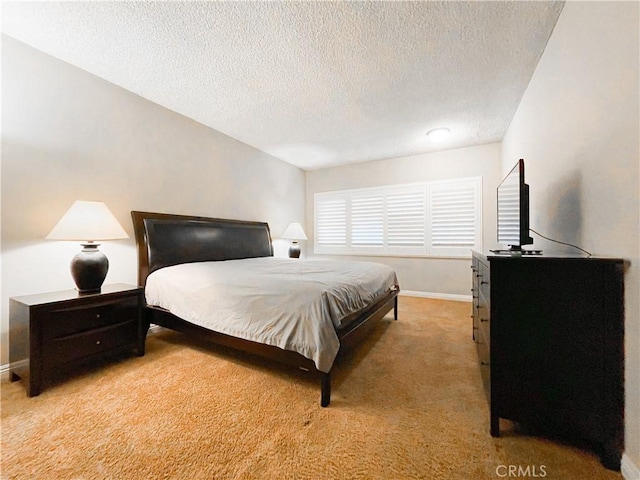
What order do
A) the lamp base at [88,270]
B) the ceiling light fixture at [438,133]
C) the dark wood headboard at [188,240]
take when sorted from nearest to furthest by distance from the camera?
the lamp base at [88,270] → the dark wood headboard at [188,240] → the ceiling light fixture at [438,133]

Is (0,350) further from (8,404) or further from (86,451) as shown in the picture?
(86,451)

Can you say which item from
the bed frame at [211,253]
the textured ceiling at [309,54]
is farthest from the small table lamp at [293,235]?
the textured ceiling at [309,54]

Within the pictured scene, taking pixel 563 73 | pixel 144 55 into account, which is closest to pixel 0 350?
pixel 144 55

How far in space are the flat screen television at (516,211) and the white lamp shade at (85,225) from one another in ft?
9.27

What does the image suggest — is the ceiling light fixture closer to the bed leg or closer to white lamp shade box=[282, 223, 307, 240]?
white lamp shade box=[282, 223, 307, 240]

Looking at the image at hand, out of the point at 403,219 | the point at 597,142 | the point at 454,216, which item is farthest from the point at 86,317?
the point at 454,216

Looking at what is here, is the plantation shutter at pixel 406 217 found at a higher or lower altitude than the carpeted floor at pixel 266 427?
higher

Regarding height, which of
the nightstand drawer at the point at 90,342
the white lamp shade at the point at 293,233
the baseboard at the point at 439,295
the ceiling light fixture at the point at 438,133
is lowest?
the baseboard at the point at 439,295

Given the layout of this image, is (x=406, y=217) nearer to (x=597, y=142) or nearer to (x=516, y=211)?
(x=516, y=211)

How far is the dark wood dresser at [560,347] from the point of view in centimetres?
113

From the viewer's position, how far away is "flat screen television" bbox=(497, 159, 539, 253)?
1.51 meters

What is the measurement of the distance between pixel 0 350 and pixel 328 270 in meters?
2.51

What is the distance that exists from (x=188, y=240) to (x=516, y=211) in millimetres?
3083

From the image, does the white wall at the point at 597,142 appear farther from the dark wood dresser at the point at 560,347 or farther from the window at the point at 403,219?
the window at the point at 403,219
